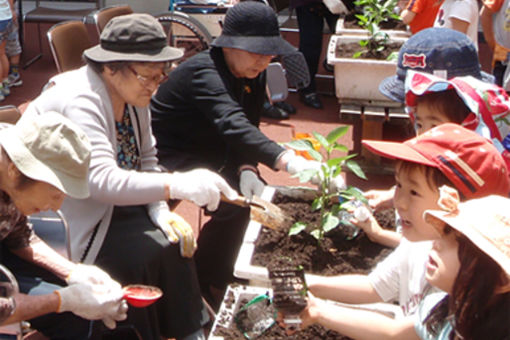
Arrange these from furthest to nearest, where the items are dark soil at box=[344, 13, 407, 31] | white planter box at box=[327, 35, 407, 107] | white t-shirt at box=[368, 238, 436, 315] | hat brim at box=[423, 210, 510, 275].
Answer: dark soil at box=[344, 13, 407, 31]
white planter box at box=[327, 35, 407, 107]
white t-shirt at box=[368, 238, 436, 315]
hat brim at box=[423, 210, 510, 275]

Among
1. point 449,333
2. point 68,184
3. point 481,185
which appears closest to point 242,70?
point 68,184

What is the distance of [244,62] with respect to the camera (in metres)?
2.54

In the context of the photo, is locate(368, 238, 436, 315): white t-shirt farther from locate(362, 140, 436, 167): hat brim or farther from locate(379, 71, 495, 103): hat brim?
locate(379, 71, 495, 103): hat brim

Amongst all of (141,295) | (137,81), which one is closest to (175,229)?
(141,295)

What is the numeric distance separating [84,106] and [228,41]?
2.23 ft

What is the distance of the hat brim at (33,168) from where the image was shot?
166 cm

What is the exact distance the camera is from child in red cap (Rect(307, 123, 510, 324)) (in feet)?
4.83

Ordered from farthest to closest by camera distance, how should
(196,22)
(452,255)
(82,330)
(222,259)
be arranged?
(196,22)
(222,259)
(82,330)
(452,255)

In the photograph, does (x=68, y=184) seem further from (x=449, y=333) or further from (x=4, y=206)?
(x=449, y=333)

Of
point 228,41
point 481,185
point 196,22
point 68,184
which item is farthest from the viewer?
point 196,22

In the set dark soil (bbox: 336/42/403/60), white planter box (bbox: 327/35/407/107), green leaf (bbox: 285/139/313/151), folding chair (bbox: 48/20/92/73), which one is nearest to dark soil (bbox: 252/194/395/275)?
green leaf (bbox: 285/139/313/151)

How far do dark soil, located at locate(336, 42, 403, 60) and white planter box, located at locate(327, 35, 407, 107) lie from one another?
41 cm

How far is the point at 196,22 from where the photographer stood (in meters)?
5.34

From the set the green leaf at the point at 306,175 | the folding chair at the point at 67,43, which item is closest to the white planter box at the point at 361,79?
the folding chair at the point at 67,43
